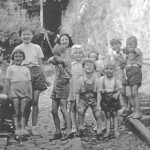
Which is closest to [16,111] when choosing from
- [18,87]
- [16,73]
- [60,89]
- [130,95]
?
[18,87]

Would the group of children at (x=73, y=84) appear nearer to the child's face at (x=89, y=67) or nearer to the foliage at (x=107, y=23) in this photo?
the child's face at (x=89, y=67)

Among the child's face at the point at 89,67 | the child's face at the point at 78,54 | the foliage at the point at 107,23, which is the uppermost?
the foliage at the point at 107,23

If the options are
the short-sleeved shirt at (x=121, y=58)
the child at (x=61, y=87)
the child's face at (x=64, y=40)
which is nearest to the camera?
the child at (x=61, y=87)

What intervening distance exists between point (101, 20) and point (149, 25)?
14.1ft

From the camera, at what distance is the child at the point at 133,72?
7.19 metres

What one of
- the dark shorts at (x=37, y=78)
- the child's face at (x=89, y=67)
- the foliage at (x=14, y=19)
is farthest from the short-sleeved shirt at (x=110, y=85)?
the foliage at (x=14, y=19)

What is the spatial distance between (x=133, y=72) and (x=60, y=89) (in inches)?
56.1

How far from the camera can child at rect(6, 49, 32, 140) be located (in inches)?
273

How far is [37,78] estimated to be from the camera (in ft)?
24.0

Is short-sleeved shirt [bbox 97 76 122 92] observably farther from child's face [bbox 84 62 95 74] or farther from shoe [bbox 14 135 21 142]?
shoe [bbox 14 135 21 142]

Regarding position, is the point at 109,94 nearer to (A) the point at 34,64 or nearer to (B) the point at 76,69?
(B) the point at 76,69

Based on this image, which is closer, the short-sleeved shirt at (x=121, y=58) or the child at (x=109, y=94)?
the child at (x=109, y=94)

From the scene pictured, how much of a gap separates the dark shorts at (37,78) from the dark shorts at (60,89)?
648mm

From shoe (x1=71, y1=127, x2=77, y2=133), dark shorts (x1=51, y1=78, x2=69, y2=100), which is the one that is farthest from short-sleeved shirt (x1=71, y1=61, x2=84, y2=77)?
shoe (x1=71, y1=127, x2=77, y2=133)
